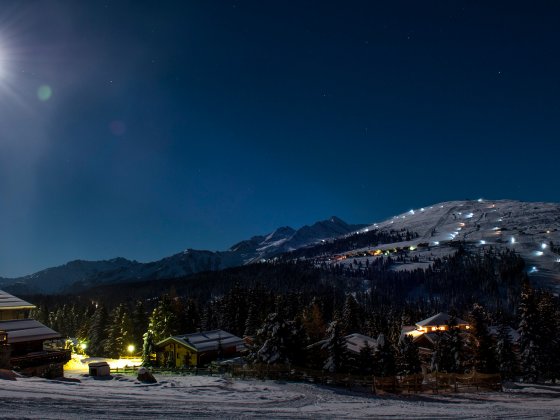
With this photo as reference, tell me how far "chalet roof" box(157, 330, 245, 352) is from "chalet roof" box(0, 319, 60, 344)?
16687 millimetres

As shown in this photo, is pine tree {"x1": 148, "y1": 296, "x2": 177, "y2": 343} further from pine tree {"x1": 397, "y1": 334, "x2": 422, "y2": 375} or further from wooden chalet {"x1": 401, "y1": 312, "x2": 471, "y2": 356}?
wooden chalet {"x1": 401, "y1": 312, "x2": 471, "y2": 356}

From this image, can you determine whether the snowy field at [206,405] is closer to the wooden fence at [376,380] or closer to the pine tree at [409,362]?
the wooden fence at [376,380]

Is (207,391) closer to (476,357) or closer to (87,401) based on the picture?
(87,401)

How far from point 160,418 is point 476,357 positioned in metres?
43.7

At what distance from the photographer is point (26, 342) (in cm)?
4025

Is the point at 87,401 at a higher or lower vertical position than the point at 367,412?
higher

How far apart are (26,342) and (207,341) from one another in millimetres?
22721

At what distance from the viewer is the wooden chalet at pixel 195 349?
5450 centimetres

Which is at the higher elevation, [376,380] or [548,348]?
[548,348]

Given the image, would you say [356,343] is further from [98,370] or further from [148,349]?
[98,370]

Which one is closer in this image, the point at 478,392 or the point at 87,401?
the point at 87,401

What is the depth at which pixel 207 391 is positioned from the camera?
26.4m

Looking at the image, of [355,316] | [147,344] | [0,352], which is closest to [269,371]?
[0,352]

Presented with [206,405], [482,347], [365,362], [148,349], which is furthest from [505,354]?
[206,405]
